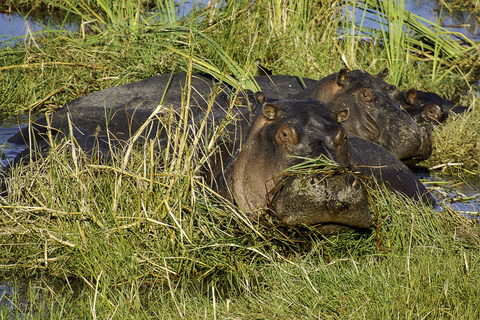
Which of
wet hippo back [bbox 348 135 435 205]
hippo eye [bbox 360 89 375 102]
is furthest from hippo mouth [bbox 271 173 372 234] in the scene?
hippo eye [bbox 360 89 375 102]

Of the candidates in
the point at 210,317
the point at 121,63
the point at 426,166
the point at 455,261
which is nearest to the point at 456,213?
the point at 455,261

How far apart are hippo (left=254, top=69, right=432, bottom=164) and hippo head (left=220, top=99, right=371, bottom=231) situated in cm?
184

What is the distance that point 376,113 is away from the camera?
18.8ft

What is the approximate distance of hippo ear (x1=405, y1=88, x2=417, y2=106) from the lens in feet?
22.8

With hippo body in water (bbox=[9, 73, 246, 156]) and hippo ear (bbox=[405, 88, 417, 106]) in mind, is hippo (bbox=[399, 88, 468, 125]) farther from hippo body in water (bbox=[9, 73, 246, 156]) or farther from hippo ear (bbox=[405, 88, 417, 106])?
hippo body in water (bbox=[9, 73, 246, 156])

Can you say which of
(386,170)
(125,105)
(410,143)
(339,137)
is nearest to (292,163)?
(339,137)

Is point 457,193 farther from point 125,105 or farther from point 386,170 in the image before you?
point 125,105

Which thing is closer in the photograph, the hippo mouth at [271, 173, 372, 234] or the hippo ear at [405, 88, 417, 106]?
the hippo mouth at [271, 173, 372, 234]

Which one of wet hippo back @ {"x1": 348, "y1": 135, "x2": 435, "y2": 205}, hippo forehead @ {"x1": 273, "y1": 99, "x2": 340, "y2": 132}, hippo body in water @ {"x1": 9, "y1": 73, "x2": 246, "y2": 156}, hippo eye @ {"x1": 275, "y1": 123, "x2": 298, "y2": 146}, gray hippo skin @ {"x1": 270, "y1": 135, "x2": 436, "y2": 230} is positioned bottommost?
hippo body in water @ {"x1": 9, "y1": 73, "x2": 246, "y2": 156}

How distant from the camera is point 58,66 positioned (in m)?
7.89

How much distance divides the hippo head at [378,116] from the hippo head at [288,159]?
6.39 ft

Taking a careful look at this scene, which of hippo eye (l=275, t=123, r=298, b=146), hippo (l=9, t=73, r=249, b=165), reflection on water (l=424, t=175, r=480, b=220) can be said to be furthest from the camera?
hippo (l=9, t=73, r=249, b=165)

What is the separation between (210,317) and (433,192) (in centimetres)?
303

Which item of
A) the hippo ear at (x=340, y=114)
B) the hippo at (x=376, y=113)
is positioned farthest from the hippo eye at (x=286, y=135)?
the hippo at (x=376, y=113)
